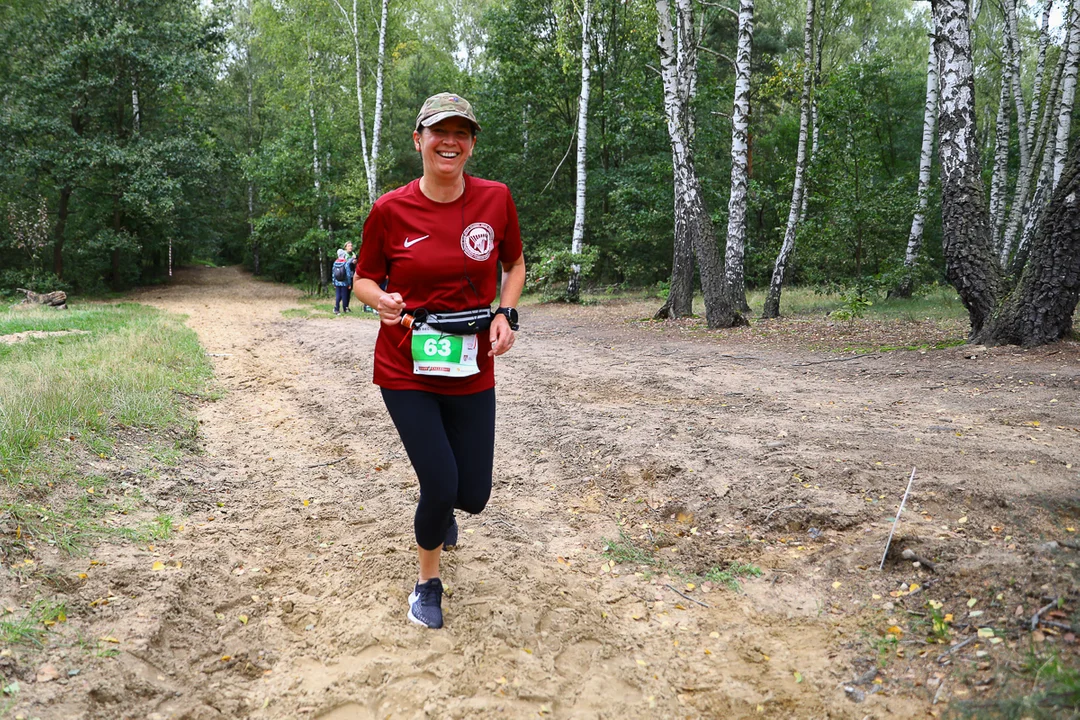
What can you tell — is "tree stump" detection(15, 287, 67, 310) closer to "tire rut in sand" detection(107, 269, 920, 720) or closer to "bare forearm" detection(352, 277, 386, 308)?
"tire rut in sand" detection(107, 269, 920, 720)

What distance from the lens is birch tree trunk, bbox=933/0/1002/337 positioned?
27.9ft

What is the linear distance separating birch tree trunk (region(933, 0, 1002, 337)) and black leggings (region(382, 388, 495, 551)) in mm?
7706

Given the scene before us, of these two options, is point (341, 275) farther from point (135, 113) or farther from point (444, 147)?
point (444, 147)

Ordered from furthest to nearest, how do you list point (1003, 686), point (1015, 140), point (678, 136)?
point (1015, 140) < point (678, 136) < point (1003, 686)

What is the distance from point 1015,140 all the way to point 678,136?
21.1 m

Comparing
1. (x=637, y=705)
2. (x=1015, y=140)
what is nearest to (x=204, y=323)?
(x=637, y=705)

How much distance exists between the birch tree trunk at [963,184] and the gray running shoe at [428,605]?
Result: 7944 mm

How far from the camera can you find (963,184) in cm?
856

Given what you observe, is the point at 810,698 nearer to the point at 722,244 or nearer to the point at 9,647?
the point at 9,647

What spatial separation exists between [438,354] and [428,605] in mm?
1209

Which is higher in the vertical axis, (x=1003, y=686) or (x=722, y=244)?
(x=722, y=244)

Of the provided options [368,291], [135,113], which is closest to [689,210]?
[368,291]

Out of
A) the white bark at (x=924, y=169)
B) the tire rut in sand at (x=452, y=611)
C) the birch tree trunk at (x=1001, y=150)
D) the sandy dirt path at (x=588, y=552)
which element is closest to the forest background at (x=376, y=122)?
the birch tree trunk at (x=1001, y=150)

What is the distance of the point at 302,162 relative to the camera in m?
28.0
